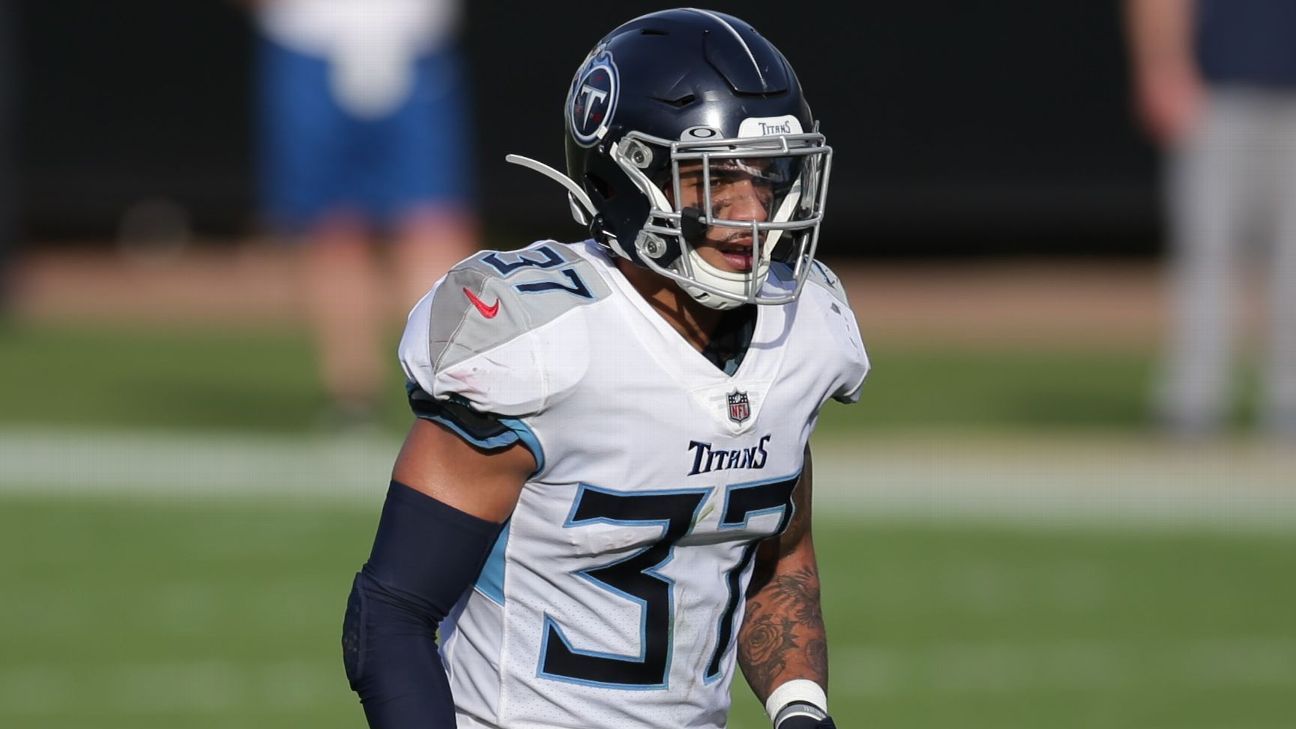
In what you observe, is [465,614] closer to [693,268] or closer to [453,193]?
[693,268]

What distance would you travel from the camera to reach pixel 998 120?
14453 mm

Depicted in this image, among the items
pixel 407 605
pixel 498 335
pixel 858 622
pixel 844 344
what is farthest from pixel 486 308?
pixel 858 622

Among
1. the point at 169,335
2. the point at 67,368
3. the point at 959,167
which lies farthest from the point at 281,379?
the point at 959,167

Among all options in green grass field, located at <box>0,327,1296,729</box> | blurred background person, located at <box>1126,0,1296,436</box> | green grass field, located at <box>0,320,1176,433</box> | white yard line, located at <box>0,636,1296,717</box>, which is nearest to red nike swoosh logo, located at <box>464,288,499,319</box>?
green grass field, located at <box>0,327,1296,729</box>

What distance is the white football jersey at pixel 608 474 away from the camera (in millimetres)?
2945

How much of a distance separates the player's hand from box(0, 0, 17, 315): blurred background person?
11.1 meters

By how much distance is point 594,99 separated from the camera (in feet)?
10.3

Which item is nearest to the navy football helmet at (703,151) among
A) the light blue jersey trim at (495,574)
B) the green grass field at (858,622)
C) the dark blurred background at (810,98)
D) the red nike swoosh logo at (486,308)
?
the red nike swoosh logo at (486,308)

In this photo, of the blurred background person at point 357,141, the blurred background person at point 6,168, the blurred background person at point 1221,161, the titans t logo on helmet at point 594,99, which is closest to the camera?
the titans t logo on helmet at point 594,99

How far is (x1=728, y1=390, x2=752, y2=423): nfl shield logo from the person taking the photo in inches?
120

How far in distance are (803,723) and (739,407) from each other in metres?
0.45

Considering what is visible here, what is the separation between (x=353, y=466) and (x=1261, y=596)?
3.54 meters

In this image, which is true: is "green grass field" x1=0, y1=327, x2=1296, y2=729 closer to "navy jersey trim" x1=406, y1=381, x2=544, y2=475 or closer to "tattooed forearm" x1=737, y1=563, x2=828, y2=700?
"tattooed forearm" x1=737, y1=563, x2=828, y2=700

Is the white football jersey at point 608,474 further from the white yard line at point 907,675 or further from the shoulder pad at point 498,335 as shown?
the white yard line at point 907,675
